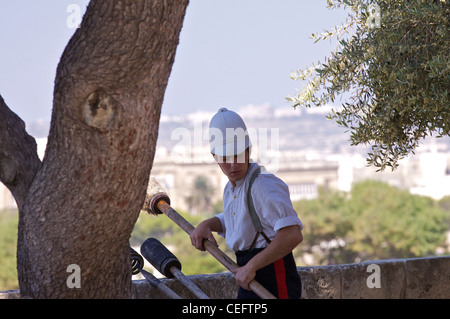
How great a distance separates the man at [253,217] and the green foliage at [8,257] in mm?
53914

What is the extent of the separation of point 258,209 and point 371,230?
73241mm

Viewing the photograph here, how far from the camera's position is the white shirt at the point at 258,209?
3.17 meters

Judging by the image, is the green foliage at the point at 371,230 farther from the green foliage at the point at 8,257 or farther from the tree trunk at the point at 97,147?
the tree trunk at the point at 97,147

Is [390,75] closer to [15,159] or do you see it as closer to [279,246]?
[279,246]

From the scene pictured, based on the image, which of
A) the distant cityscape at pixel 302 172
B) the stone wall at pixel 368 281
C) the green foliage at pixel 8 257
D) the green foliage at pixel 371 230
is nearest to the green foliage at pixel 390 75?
the stone wall at pixel 368 281

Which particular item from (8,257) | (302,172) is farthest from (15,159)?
(302,172)

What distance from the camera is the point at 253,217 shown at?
3322 millimetres

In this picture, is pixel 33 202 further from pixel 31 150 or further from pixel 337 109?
pixel 337 109

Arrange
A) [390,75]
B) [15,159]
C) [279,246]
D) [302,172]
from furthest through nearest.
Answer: [302,172], [390,75], [15,159], [279,246]

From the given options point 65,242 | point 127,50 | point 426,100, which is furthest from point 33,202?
point 426,100

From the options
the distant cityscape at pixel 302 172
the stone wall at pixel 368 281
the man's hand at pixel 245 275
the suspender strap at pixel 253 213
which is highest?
the suspender strap at pixel 253 213

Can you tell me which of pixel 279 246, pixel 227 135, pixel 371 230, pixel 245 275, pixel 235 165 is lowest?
pixel 371 230

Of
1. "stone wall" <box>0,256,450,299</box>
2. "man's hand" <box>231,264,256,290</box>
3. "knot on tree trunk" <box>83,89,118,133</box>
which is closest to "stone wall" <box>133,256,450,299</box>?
"stone wall" <box>0,256,450,299</box>
